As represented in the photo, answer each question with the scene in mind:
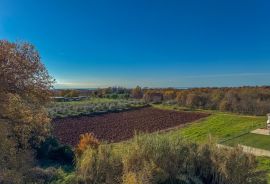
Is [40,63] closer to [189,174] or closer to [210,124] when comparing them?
[189,174]

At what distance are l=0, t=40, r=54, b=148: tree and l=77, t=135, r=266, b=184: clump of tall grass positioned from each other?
2350mm

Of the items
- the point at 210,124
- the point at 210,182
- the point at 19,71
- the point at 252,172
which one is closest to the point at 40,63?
the point at 19,71

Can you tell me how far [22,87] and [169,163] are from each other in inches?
203

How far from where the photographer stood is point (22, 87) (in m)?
9.79

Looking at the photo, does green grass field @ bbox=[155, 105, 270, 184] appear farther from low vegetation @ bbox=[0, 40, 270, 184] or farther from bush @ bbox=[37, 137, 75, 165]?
bush @ bbox=[37, 137, 75, 165]

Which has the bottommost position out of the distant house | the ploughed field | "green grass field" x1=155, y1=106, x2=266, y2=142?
the ploughed field

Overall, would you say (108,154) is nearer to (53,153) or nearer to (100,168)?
(100,168)

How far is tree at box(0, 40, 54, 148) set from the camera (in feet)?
30.6

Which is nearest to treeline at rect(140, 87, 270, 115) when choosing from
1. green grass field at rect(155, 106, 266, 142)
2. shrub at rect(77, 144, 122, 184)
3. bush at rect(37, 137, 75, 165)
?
green grass field at rect(155, 106, 266, 142)

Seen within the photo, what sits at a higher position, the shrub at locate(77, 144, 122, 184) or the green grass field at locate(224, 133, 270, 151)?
the shrub at locate(77, 144, 122, 184)

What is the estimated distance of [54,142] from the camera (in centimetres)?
1864

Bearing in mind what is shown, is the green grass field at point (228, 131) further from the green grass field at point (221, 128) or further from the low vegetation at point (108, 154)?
the low vegetation at point (108, 154)

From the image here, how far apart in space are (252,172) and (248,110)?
39.2 m

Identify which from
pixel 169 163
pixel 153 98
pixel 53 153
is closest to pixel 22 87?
pixel 169 163
